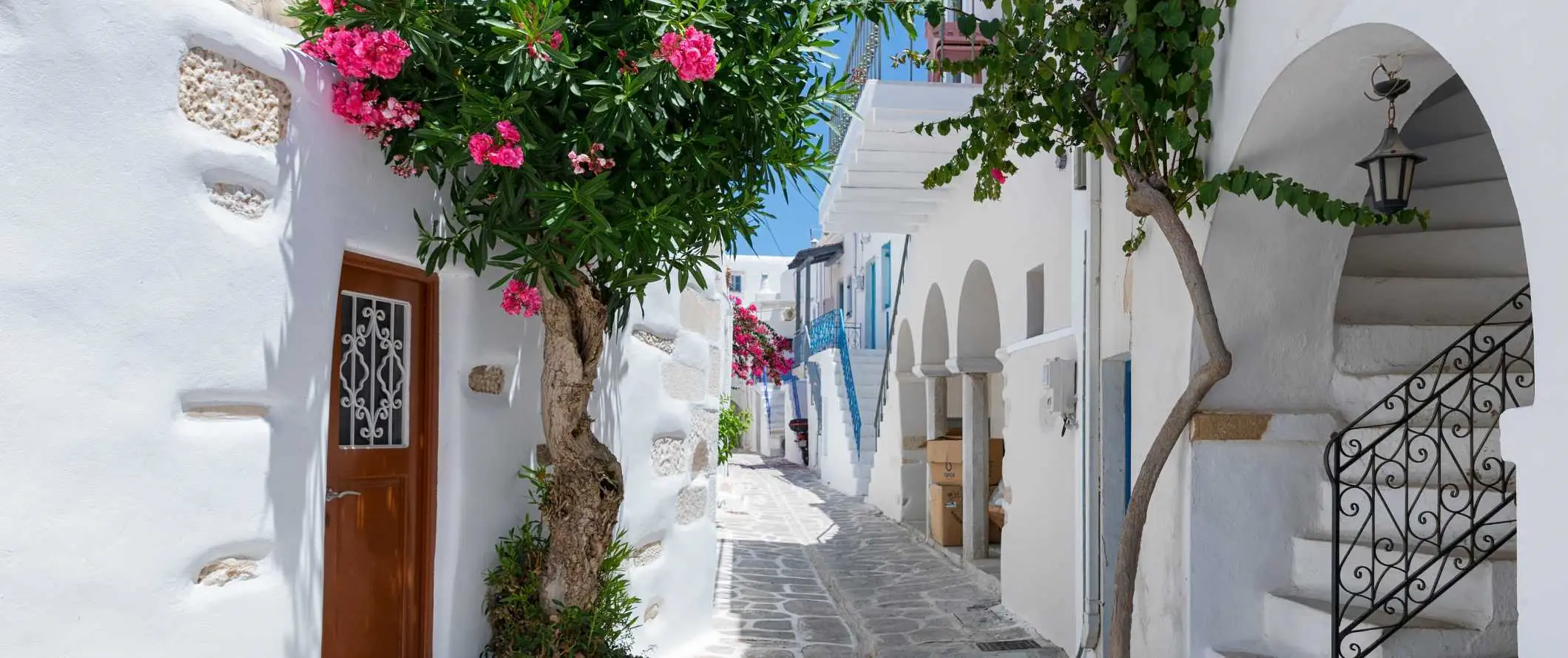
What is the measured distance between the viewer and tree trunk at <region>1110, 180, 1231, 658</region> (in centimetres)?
432

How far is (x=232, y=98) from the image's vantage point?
3330mm

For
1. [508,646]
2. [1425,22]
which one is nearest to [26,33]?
[508,646]

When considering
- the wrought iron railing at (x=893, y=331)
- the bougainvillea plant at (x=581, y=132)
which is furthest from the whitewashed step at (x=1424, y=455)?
the wrought iron railing at (x=893, y=331)

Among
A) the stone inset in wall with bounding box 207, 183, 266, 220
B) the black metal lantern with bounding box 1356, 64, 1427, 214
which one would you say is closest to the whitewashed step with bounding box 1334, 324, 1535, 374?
the black metal lantern with bounding box 1356, 64, 1427, 214

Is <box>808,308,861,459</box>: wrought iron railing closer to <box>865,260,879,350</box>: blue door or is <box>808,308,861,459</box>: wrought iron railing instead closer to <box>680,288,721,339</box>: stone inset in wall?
<box>865,260,879,350</box>: blue door

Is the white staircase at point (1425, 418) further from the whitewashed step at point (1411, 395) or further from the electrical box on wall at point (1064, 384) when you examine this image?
the electrical box on wall at point (1064, 384)

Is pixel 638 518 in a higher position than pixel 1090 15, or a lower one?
lower

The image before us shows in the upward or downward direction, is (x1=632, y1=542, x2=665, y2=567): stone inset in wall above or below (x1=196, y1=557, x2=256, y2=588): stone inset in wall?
below

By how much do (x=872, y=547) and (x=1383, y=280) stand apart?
6.88 m

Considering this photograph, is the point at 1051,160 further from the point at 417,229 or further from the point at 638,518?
the point at 417,229

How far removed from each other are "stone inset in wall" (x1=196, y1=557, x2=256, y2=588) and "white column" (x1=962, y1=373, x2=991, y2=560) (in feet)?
23.9

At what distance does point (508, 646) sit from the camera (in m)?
4.64

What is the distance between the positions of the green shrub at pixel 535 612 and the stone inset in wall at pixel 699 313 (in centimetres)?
196

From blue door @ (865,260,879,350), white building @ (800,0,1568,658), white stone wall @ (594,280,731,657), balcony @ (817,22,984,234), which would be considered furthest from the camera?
blue door @ (865,260,879,350)
